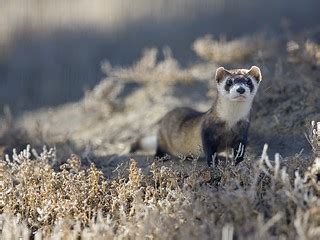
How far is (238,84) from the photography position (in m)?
5.50

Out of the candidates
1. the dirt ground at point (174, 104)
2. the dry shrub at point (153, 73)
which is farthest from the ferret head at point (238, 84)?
the dry shrub at point (153, 73)

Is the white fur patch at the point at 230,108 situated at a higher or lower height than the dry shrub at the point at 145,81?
higher

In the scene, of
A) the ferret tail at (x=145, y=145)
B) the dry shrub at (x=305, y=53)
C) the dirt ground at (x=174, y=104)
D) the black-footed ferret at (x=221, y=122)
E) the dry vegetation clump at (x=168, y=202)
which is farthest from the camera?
Answer: the dry shrub at (x=305, y=53)

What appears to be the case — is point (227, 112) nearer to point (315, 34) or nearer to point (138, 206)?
point (138, 206)

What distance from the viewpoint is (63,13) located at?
40.1ft

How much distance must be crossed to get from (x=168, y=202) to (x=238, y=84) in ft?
3.97

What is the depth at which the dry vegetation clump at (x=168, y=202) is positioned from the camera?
13.8 ft

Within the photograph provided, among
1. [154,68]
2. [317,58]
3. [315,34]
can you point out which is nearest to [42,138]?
[154,68]

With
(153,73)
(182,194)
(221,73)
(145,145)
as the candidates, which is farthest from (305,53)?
(182,194)

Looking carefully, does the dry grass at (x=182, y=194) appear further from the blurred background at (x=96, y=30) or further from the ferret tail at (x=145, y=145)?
the blurred background at (x=96, y=30)

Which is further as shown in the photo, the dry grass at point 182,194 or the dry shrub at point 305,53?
Answer: the dry shrub at point 305,53

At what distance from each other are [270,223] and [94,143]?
380cm

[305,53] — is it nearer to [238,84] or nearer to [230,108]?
[230,108]

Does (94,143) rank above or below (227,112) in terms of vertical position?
below
